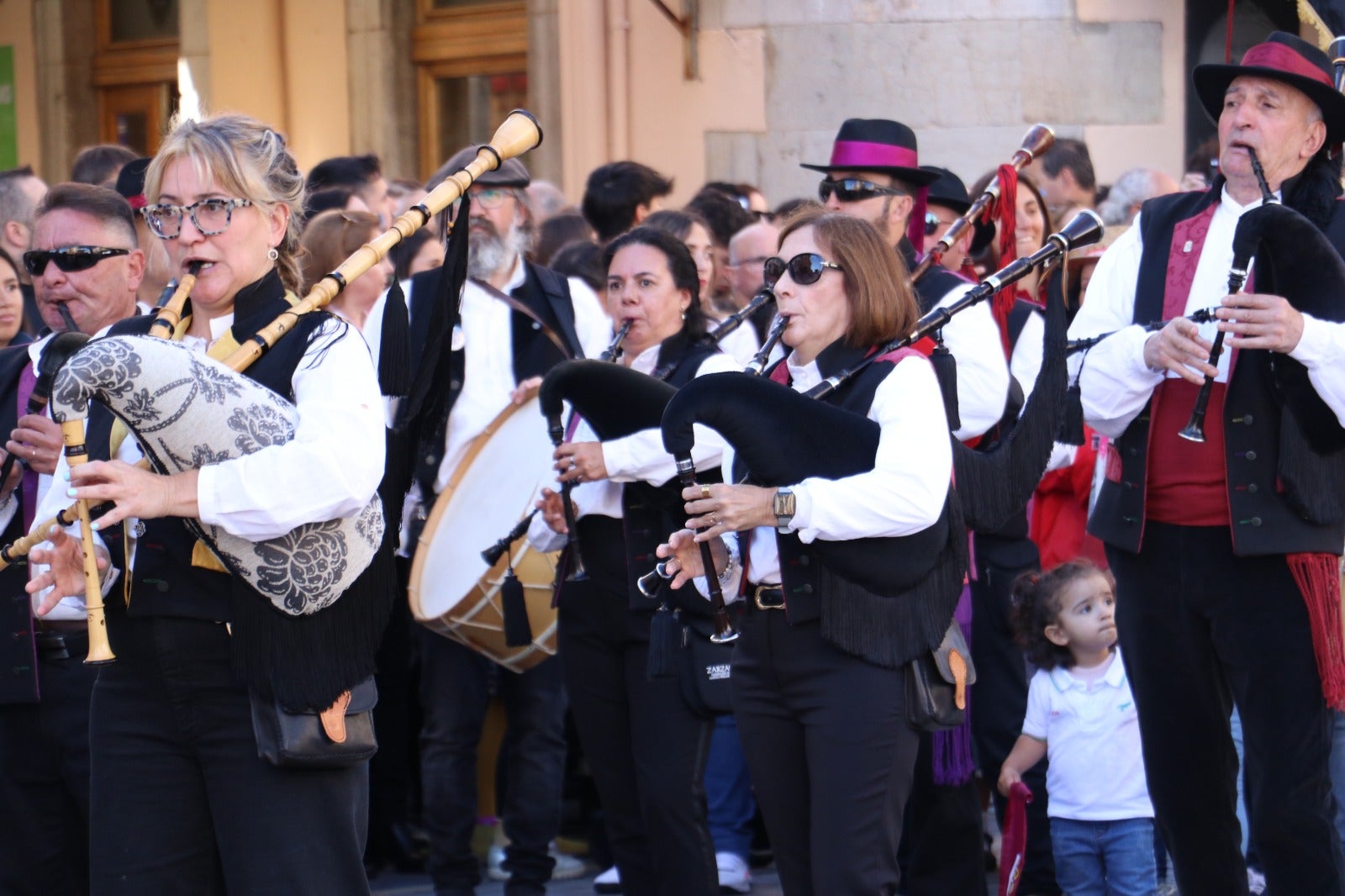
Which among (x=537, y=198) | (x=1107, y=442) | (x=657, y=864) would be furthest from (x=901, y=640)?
(x=537, y=198)

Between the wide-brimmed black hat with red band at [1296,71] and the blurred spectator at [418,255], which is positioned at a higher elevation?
the wide-brimmed black hat with red band at [1296,71]

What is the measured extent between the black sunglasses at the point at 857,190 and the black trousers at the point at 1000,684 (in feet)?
3.74

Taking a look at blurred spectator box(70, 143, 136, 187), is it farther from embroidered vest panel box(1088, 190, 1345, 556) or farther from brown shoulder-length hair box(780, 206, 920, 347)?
embroidered vest panel box(1088, 190, 1345, 556)

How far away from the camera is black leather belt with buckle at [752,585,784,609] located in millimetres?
4023

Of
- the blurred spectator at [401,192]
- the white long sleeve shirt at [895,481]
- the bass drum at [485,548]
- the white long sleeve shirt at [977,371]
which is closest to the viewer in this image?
the white long sleeve shirt at [895,481]

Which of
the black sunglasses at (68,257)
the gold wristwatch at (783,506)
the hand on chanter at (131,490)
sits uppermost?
the black sunglasses at (68,257)

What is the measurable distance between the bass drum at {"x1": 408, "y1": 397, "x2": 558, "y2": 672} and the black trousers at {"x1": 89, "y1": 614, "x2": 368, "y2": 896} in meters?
2.03

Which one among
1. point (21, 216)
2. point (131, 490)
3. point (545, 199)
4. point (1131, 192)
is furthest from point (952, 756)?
point (545, 199)

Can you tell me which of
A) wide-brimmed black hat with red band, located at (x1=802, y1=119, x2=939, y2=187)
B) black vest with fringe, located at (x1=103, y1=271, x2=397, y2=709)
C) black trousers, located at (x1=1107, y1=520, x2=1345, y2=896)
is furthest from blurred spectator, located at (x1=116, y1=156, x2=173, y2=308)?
black trousers, located at (x1=1107, y1=520, x2=1345, y2=896)

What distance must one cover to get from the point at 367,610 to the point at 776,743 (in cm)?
104

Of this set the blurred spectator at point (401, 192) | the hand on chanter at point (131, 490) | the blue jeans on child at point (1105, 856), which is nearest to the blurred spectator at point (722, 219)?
the blurred spectator at point (401, 192)

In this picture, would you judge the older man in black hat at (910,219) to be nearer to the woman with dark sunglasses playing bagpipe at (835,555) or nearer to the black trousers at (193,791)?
the woman with dark sunglasses playing bagpipe at (835,555)

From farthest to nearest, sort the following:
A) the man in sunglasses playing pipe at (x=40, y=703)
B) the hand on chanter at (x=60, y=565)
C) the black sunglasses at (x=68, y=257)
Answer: the black sunglasses at (x=68, y=257) < the man in sunglasses playing pipe at (x=40, y=703) < the hand on chanter at (x=60, y=565)

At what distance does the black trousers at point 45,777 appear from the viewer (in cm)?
452
